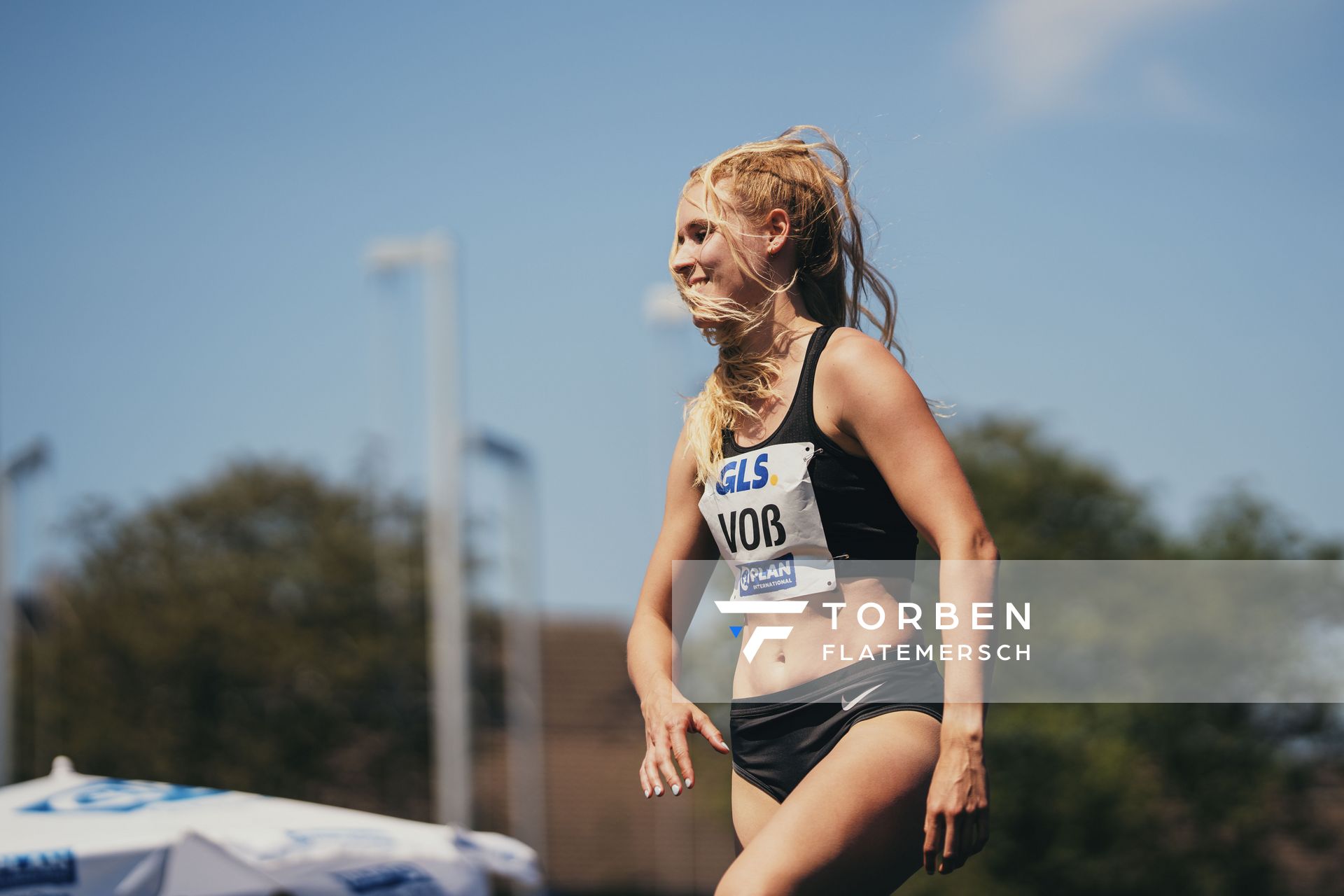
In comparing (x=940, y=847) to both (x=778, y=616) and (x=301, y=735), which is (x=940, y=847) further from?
(x=301, y=735)

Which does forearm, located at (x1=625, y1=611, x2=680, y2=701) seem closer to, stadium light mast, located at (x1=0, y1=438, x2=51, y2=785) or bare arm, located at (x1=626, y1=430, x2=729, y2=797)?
bare arm, located at (x1=626, y1=430, x2=729, y2=797)

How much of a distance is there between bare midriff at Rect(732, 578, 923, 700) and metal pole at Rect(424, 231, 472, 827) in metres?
20.1

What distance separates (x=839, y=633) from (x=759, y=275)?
798 millimetres

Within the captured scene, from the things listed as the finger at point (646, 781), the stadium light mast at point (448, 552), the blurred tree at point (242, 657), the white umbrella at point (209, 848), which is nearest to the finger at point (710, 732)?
the finger at point (646, 781)

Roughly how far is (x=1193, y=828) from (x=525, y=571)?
12.7m

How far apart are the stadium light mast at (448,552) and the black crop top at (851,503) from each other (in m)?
20.2

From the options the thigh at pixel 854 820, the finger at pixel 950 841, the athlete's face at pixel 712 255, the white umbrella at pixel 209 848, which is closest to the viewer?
the finger at pixel 950 841

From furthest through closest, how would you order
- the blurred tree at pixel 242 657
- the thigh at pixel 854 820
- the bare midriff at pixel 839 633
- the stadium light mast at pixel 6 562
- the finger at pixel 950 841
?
1. the blurred tree at pixel 242 657
2. the stadium light mast at pixel 6 562
3. the bare midriff at pixel 839 633
4. the thigh at pixel 854 820
5. the finger at pixel 950 841

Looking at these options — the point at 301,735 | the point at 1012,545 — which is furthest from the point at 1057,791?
the point at 301,735

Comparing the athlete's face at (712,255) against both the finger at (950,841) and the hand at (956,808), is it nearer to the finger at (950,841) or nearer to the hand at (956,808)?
the hand at (956,808)

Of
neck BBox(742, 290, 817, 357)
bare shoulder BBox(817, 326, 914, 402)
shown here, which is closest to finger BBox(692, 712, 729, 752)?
bare shoulder BBox(817, 326, 914, 402)

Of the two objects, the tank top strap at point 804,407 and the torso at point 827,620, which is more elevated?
the tank top strap at point 804,407

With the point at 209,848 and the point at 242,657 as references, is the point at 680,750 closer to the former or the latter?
the point at 209,848

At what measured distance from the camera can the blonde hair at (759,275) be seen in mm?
3213
